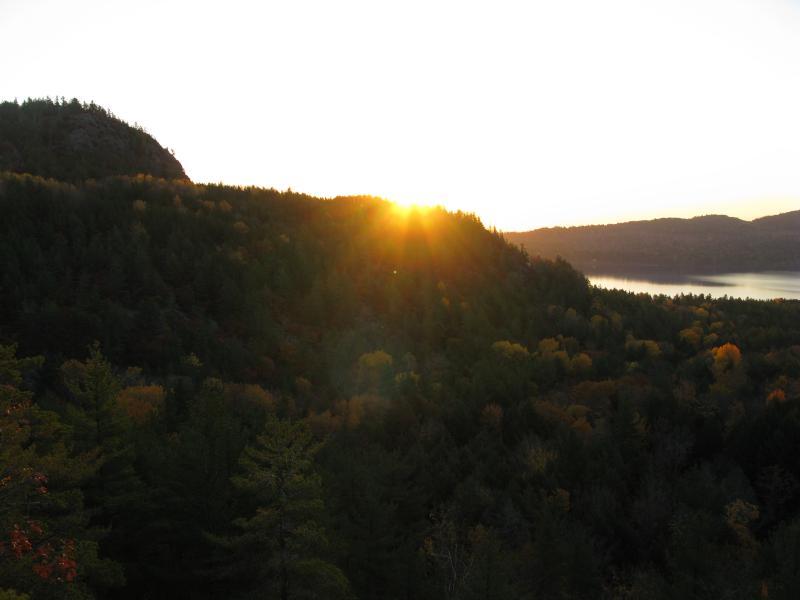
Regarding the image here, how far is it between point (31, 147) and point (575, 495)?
74455 millimetres

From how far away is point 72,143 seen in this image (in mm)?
71875

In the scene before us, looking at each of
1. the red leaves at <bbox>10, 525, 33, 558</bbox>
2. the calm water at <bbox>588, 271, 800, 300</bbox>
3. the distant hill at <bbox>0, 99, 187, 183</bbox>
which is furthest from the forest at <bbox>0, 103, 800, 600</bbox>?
the calm water at <bbox>588, 271, 800, 300</bbox>

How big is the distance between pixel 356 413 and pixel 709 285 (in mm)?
168042

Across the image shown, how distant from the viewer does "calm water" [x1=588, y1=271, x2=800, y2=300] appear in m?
147

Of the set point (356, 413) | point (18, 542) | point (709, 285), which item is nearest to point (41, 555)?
point (18, 542)

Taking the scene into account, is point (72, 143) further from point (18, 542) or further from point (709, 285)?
point (709, 285)

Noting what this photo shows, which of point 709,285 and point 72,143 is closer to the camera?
point 72,143

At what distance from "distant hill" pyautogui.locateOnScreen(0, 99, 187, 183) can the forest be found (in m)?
5.25

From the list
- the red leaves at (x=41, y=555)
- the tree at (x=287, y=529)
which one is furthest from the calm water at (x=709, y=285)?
the red leaves at (x=41, y=555)

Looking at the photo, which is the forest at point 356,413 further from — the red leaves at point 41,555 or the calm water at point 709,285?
the calm water at point 709,285

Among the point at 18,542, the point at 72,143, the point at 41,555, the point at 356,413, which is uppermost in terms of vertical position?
the point at 72,143

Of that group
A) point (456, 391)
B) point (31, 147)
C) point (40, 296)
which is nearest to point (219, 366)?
point (40, 296)

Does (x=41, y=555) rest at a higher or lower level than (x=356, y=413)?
higher

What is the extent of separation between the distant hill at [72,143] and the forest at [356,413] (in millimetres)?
5246
